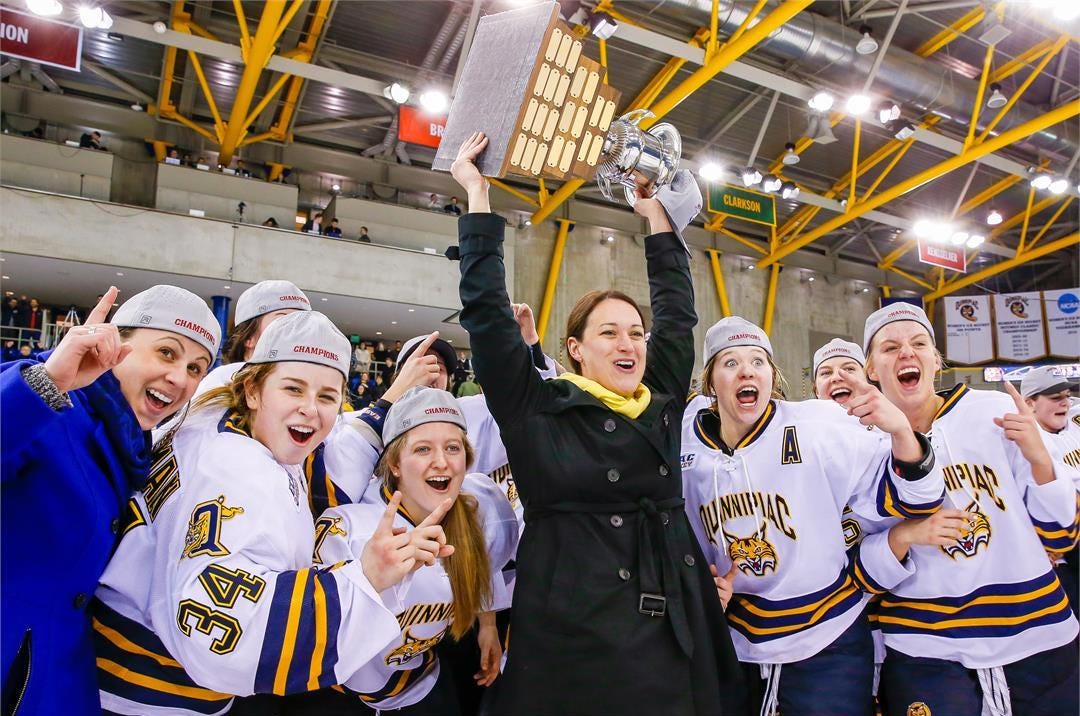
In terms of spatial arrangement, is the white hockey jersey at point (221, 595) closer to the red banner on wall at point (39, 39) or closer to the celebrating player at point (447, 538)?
the celebrating player at point (447, 538)

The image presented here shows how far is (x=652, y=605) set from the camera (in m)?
1.83

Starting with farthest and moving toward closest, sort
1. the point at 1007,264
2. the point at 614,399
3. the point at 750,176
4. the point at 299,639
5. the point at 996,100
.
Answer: the point at 1007,264
the point at 750,176
the point at 996,100
the point at 614,399
the point at 299,639

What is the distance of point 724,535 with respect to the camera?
8.23ft

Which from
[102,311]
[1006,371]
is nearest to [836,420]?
[102,311]

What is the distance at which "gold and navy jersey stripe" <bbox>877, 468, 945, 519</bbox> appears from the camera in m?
2.28

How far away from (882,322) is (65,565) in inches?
117

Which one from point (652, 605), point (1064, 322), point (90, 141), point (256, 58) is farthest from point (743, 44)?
point (1064, 322)

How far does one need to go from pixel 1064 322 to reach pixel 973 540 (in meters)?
23.1

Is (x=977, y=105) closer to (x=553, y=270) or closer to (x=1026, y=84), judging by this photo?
(x=1026, y=84)

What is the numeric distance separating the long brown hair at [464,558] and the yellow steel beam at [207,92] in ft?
39.3

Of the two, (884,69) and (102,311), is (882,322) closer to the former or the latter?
(102,311)

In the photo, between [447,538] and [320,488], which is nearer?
[447,538]

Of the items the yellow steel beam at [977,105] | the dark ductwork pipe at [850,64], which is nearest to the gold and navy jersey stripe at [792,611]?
the dark ductwork pipe at [850,64]

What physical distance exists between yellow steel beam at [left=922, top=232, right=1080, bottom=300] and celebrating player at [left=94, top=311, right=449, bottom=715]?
23.6 meters
